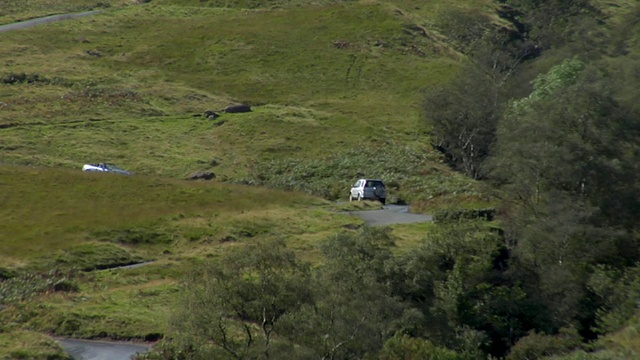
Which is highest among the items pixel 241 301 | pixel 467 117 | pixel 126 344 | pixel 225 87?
pixel 241 301

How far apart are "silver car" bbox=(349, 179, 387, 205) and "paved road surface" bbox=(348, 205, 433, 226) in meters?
2.46

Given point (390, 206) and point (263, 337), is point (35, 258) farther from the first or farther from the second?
point (390, 206)

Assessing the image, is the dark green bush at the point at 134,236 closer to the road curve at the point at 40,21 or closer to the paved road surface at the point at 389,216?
the paved road surface at the point at 389,216

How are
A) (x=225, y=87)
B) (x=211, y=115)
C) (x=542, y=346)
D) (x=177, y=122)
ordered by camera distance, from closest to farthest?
1. (x=542, y=346)
2. (x=177, y=122)
3. (x=211, y=115)
4. (x=225, y=87)

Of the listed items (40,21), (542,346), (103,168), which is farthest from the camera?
(40,21)

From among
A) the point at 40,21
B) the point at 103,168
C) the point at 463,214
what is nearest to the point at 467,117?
the point at 103,168

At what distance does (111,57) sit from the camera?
126 meters

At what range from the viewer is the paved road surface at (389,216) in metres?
64.8

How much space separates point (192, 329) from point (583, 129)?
101 feet

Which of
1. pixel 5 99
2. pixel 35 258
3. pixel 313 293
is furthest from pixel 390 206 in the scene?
pixel 5 99

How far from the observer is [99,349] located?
41.8 metres

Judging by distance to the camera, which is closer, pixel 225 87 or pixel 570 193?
pixel 570 193

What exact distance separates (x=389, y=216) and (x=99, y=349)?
2979 cm

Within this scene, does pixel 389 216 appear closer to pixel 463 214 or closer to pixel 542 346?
pixel 463 214
